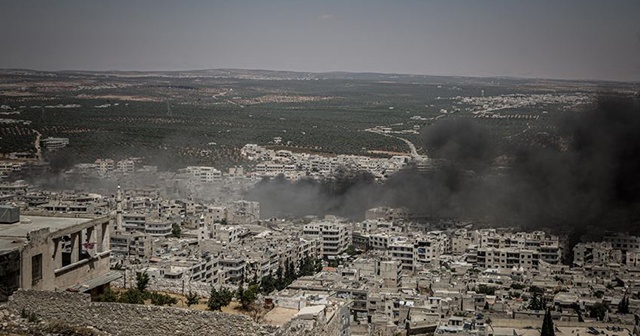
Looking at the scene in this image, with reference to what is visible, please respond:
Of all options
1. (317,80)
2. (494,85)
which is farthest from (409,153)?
(317,80)

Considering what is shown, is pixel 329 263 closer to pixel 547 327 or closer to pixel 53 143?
pixel 547 327

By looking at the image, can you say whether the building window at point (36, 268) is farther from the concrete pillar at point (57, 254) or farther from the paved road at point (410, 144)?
the paved road at point (410, 144)

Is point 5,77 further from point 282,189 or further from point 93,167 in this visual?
point 282,189

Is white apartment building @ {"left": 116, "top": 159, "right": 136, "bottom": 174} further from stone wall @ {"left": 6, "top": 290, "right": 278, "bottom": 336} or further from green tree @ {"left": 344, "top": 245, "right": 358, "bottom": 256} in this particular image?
stone wall @ {"left": 6, "top": 290, "right": 278, "bottom": 336}

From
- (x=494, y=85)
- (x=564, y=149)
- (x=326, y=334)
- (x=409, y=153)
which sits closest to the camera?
(x=326, y=334)

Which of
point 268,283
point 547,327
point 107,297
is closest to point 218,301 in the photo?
point 107,297

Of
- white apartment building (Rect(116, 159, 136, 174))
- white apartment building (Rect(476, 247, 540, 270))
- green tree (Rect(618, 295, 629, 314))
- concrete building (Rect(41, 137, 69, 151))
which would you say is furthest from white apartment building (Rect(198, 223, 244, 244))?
concrete building (Rect(41, 137, 69, 151))

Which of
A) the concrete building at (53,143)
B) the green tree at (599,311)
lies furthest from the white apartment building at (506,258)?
the concrete building at (53,143)
